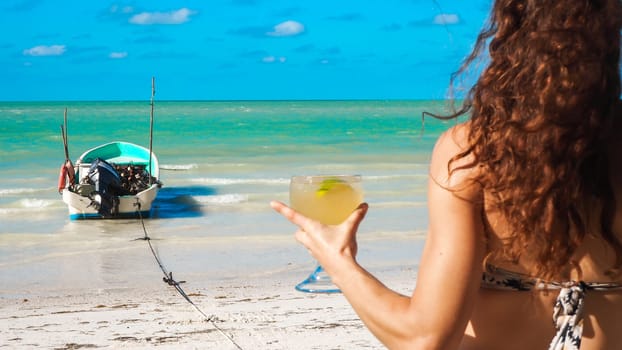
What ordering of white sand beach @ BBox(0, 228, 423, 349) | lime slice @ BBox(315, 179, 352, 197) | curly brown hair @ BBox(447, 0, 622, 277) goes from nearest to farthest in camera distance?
curly brown hair @ BBox(447, 0, 622, 277), lime slice @ BBox(315, 179, 352, 197), white sand beach @ BBox(0, 228, 423, 349)

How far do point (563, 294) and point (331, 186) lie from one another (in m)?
0.62

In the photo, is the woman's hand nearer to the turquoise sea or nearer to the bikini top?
the bikini top

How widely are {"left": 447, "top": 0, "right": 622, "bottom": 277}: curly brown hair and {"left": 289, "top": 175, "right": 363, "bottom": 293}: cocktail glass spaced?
504 mm

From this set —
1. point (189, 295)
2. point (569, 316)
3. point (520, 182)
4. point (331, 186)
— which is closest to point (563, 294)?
point (569, 316)

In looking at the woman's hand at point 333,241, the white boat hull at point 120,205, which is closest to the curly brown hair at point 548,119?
the woman's hand at point 333,241

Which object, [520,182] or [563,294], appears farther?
[563,294]

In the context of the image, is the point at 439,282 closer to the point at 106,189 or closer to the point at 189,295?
the point at 189,295

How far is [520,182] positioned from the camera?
1369 millimetres

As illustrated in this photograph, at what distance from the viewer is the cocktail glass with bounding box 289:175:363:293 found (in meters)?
1.88

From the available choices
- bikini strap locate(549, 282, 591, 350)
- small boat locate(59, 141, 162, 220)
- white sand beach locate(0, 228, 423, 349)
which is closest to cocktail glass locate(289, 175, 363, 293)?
bikini strap locate(549, 282, 591, 350)

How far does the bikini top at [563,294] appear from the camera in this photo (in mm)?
1516

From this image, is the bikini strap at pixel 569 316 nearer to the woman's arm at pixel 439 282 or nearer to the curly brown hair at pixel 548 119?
the curly brown hair at pixel 548 119

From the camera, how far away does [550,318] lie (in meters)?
1.58

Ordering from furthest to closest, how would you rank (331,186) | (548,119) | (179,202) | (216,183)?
1. (216,183)
2. (179,202)
3. (331,186)
4. (548,119)
